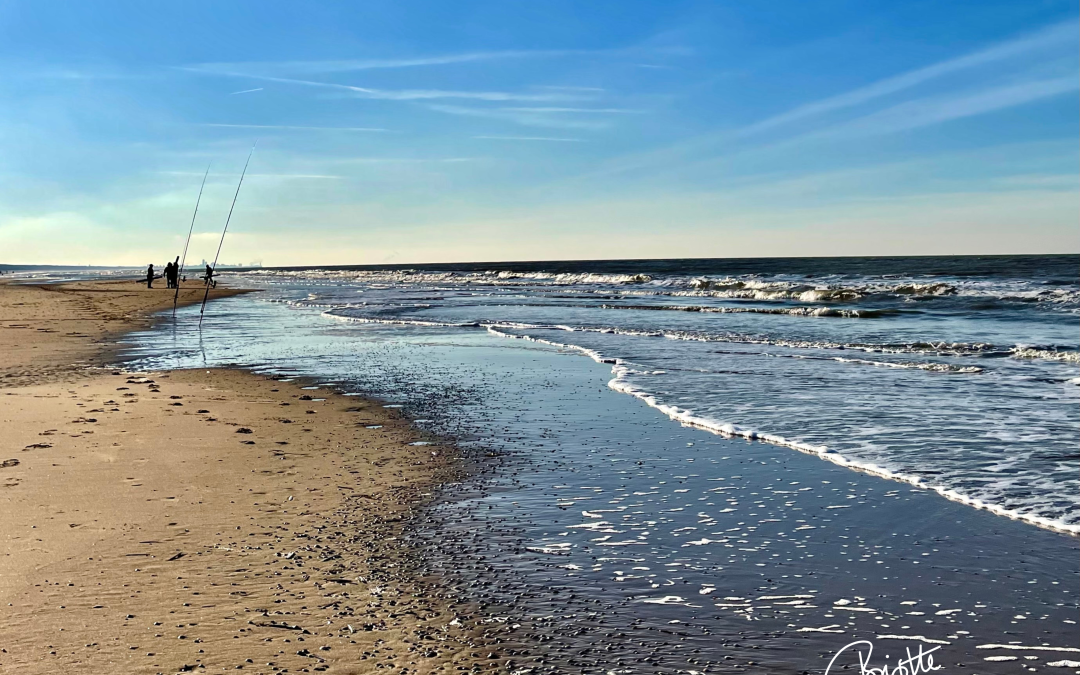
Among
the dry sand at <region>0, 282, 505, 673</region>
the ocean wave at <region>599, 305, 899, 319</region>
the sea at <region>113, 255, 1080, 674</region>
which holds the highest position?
the ocean wave at <region>599, 305, 899, 319</region>

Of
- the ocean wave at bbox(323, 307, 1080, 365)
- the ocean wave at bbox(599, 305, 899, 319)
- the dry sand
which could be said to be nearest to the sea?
the ocean wave at bbox(323, 307, 1080, 365)

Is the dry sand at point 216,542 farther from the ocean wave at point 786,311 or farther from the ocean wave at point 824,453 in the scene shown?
the ocean wave at point 786,311

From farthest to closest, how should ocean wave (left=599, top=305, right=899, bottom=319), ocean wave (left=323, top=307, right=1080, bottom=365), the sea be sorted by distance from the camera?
ocean wave (left=599, top=305, right=899, bottom=319), ocean wave (left=323, top=307, right=1080, bottom=365), the sea

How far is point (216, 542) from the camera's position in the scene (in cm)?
461

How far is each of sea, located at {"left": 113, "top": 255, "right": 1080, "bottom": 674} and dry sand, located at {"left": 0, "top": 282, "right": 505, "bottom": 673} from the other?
1.28 ft

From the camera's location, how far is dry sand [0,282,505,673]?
329 centimetres

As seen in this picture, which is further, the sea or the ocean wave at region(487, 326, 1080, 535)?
the ocean wave at region(487, 326, 1080, 535)

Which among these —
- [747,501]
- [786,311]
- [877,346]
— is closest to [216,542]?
[747,501]

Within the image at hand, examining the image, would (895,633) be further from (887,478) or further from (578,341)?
(578,341)

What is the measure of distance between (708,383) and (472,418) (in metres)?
3.87

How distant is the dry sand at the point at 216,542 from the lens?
3285 millimetres

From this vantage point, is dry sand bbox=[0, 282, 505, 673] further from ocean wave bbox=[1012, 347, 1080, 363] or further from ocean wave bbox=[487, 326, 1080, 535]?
ocean wave bbox=[1012, 347, 1080, 363]

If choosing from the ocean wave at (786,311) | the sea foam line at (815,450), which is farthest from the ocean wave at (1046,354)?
the ocean wave at (786,311)

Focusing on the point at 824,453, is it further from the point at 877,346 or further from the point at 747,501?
the point at 877,346
